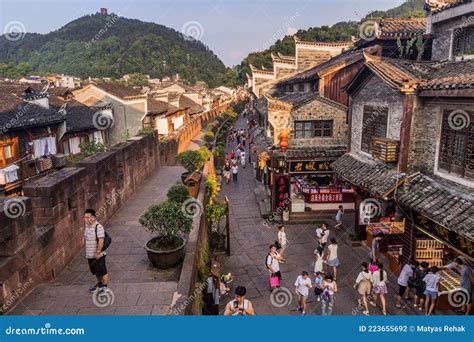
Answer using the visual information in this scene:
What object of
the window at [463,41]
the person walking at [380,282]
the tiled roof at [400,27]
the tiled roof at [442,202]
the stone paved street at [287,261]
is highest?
the tiled roof at [400,27]

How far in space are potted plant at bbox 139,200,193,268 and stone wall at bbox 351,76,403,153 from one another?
769 centimetres

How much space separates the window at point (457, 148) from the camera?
8.90 meters

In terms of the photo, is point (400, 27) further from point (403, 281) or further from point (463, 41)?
point (403, 281)

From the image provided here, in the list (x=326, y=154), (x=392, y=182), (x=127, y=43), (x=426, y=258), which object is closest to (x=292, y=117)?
(x=326, y=154)

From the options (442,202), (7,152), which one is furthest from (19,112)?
(442,202)

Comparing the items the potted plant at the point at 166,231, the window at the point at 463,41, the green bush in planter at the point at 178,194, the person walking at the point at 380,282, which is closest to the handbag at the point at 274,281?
the person walking at the point at 380,282

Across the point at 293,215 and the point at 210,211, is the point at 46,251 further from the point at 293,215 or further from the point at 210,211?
the point at 293,215

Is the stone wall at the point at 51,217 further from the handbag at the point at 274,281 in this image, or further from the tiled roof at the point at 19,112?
the tiled roof at the point at 19,112

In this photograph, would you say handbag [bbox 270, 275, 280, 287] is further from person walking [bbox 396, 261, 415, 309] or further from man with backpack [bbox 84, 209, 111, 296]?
man with backpack [bbox 84, 209, 111, 296]

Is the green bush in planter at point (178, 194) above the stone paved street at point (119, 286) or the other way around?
above

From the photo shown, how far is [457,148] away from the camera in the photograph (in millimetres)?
9422

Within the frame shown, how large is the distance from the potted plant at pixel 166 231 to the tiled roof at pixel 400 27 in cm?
1441

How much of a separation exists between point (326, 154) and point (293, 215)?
3568mm

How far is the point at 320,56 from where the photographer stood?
28.9 meters
